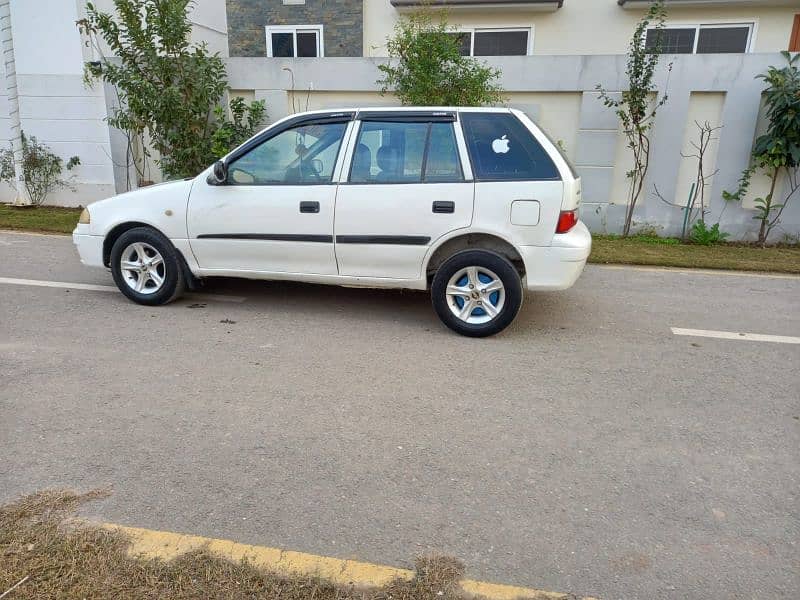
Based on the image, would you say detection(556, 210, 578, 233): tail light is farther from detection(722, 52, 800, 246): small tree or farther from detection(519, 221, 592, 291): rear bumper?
detection(722, 52, 800, 246): small tree

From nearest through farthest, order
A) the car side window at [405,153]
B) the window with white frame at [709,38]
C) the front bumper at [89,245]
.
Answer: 1. the car side window at [405,153]
2. the front bumper at [89,245]
3. the window with white frame at [709,38]

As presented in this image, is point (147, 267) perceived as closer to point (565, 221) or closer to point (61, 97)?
point (565, 221)

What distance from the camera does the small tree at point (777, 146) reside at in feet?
27.6

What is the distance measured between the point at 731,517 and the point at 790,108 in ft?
25.0

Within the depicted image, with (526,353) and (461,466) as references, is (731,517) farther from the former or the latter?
(526,353)

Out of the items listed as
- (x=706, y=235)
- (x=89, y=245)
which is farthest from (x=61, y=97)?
(x=706, y=235)

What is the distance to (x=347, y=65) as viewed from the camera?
9.87m

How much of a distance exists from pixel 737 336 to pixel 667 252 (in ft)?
11.5

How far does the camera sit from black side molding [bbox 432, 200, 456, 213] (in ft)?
16.5

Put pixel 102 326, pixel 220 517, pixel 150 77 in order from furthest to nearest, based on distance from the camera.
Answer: pixel 150 77 → pixel 102 326 → pixel 220 517

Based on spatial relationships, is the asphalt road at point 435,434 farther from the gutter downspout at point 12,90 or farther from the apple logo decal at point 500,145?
the gutter downspout at point 12,90

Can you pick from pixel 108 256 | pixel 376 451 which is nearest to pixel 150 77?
pixel 108 256

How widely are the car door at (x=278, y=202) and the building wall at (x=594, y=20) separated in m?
8.05

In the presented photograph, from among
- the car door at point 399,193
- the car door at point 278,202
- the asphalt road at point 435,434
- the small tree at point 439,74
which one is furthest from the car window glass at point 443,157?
the small tree at point 439,74
